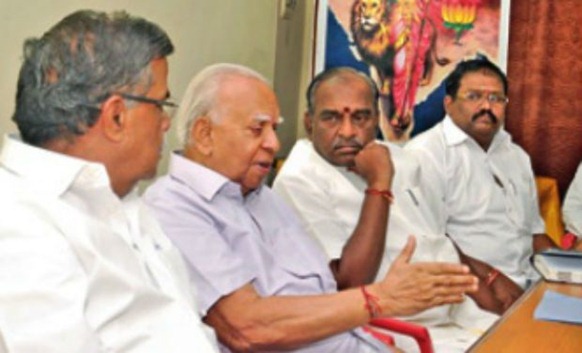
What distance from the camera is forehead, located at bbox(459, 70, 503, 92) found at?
3131 millimetres

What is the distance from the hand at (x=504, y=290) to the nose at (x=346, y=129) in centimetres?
79

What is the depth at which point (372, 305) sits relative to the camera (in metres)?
1.61

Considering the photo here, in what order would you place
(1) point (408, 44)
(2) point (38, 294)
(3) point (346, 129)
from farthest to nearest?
(1) point (408, 44) → (3) point (346, 129) → (2) point (38, 294)

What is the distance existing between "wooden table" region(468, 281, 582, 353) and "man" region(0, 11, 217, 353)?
0.59 meters

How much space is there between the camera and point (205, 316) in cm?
165

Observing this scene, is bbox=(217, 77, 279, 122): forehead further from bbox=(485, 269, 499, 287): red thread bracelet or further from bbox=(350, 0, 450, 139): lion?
bbox=(350, 0, 450, 139): lion

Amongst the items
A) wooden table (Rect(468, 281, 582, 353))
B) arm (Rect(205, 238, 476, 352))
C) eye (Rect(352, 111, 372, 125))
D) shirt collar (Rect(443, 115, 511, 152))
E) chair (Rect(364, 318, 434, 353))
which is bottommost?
chair (Rect(364, 318, 434, 353))

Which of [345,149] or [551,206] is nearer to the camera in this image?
[345,149]

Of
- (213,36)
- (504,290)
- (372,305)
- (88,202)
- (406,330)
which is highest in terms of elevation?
(213,36)

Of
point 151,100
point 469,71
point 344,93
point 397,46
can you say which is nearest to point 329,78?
point 344,93

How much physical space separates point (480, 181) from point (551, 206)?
0.86 m

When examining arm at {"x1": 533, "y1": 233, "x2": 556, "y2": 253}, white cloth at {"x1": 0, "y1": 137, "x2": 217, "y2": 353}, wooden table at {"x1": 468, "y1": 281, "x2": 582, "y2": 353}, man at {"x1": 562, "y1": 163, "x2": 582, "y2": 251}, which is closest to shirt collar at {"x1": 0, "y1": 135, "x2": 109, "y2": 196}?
white cloth at {"x1": 0, "y1": 137, "x2": 217, "y2": 353}

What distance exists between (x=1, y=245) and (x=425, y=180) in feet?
6.32

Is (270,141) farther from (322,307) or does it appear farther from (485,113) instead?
(485,113)
